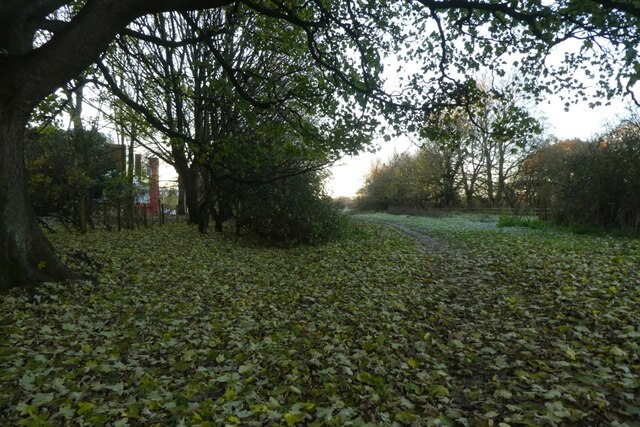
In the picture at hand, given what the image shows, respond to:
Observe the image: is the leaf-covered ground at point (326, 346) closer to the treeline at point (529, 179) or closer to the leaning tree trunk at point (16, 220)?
the leaning tree trunk at point (16, 220)

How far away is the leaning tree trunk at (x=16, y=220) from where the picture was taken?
20.0 feet

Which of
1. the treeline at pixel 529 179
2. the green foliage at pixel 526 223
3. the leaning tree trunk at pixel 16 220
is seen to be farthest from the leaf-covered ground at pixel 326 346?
the green foliage at pixel 526 223

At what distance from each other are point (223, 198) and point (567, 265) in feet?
38.6

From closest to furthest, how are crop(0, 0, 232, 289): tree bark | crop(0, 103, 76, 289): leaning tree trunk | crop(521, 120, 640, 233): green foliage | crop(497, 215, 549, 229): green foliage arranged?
crop(0, 0, 232, 289): tree bark
crop(0, 103, 76, 289): leaning tree trunk
crop(521, 120, 640, 233): green foliage
crop(497, 215, 549, 229): green foliage

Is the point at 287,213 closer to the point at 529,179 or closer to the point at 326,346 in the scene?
the point at 326,346

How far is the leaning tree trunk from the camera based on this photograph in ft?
20.0

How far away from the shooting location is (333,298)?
7.50 meters

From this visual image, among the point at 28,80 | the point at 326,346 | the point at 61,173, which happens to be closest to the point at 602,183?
the point at 326,346

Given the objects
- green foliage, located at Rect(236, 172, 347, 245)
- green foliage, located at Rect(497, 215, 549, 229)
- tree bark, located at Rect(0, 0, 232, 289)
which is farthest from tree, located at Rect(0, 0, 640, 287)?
green foliage, located at Rect(497, 215, 549, 229)

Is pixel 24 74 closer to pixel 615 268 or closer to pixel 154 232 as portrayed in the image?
pixel 154 232

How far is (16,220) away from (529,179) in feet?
128

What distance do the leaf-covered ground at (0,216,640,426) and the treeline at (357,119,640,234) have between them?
309 cm

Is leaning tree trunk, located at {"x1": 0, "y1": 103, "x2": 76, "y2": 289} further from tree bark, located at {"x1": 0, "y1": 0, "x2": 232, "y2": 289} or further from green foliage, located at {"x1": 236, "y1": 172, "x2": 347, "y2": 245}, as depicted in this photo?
green foliage, located at {"x1": 236, "y1": 172, "x2": 347, "y2": 245}

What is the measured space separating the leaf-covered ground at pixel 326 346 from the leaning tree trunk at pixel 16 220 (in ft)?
1.45
